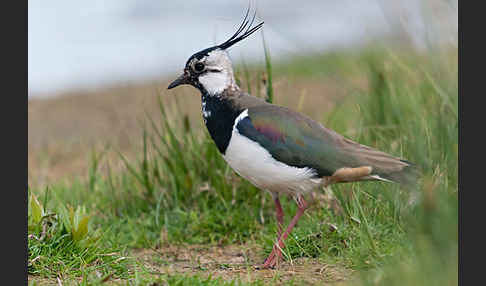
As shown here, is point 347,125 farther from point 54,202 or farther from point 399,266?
point 399,266

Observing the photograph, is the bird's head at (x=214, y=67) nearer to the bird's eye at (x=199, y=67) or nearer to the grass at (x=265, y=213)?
the bird's eye at (x=199, y=67)

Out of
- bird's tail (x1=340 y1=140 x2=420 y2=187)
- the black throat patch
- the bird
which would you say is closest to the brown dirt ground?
the bird

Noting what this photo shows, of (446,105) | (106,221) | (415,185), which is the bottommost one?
(106,221)

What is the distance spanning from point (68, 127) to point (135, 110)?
2.94ft

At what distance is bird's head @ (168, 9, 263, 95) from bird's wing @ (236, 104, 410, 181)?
1.09ft

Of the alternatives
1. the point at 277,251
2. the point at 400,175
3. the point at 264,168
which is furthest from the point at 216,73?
the point at 400,175

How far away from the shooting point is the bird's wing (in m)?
3.75

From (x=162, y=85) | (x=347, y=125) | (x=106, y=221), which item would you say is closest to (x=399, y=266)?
(x=106, y=221)

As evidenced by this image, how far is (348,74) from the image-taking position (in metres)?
8.38

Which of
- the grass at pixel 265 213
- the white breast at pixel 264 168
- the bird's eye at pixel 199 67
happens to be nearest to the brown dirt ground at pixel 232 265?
the grass at pixel 265 213

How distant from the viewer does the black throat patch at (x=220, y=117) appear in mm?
3922

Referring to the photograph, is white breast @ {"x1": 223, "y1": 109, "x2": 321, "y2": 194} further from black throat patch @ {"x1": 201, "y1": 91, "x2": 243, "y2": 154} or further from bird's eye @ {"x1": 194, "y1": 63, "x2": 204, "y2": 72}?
bird's eye @ {"x1": 194, "y1": 63, "x2": 204, "y2": 72}

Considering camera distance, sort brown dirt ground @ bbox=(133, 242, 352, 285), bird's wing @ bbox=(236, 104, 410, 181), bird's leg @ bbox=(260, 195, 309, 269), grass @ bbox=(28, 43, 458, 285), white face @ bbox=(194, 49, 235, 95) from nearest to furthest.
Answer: grass @ bbox=(28, 43, 458, 285) < brown dirt ground @ bbox=(133, 242, 352, 285) < bird's wing @ bbox=(236, 104, 410, 181) < bird's leg @ bbox=(260, 195, 309, 269) < white face @ bbox=(194, 49, 235, 95)

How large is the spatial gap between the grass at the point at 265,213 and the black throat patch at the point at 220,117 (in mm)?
747
